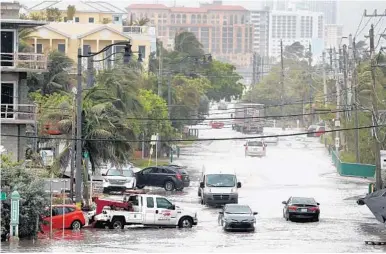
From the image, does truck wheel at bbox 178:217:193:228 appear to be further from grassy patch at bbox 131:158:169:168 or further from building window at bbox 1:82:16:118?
grassy patch at bbox 131:158:169:168

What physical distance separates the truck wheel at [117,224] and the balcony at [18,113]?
10.8 m

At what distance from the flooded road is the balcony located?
7.65 metres

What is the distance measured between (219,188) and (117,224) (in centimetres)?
1074

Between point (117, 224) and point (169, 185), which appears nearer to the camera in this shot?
point (117, 224)

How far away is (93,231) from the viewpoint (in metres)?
46.1

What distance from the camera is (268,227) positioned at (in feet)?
159

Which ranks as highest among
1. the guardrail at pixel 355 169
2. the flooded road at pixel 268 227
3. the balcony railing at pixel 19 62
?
the balcony railing at pixel 19 62

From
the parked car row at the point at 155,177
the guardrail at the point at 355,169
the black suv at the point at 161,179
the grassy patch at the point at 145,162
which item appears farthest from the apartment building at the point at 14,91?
the guardrail at the point at 355,169

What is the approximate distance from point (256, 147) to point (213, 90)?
209 ft

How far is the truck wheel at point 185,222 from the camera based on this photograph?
48125mm

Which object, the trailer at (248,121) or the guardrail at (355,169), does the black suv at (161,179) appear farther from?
the trailer at (248,121)

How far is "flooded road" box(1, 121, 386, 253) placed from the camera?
40719 millimetres

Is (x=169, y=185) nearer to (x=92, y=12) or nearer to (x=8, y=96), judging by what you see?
(x=8, y=96)

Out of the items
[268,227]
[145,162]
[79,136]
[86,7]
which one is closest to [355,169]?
[145,162]
